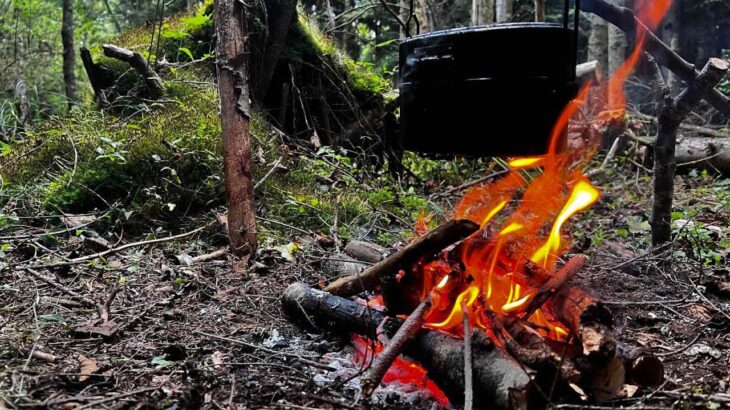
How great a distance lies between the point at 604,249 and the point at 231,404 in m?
2.96

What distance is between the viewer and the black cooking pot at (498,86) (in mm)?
1712

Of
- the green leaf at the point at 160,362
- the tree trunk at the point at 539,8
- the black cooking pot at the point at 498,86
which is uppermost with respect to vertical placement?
the tree trunk at the point at 539,8

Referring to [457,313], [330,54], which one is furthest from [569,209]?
[330,54]

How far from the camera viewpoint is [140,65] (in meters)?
5.05

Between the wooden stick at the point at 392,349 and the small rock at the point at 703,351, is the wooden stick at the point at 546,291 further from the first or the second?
the small rock at the point at 703,351

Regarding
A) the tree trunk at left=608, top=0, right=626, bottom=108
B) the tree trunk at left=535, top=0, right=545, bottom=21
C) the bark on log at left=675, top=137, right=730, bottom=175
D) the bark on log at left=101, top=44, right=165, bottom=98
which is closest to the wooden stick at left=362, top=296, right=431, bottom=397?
the bark on log at left=101, top=44, right=165, bottom=98

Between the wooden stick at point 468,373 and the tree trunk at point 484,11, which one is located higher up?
the tree trunk at point 484,11

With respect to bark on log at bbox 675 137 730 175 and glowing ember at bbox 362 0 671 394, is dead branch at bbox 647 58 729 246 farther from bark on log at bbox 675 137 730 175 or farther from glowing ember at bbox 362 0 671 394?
bark on log at bbox 675 137 730 175

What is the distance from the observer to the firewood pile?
1.78 m

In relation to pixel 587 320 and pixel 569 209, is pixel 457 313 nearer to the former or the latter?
pixel 587 320

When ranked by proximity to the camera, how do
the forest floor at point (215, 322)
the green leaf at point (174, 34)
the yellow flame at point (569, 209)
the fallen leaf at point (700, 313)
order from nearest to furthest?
the forest floor at point (215, 322) → the yellow flame at point (569, 209) → the fallen leaf at point (700, 313) → the green leaf at point (174, 34)

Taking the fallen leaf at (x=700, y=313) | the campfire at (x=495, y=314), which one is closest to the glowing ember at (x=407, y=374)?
the campfire at (x=495, y=314)

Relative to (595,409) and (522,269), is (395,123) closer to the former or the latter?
(522,269)

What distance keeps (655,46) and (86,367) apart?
3.19 metres
